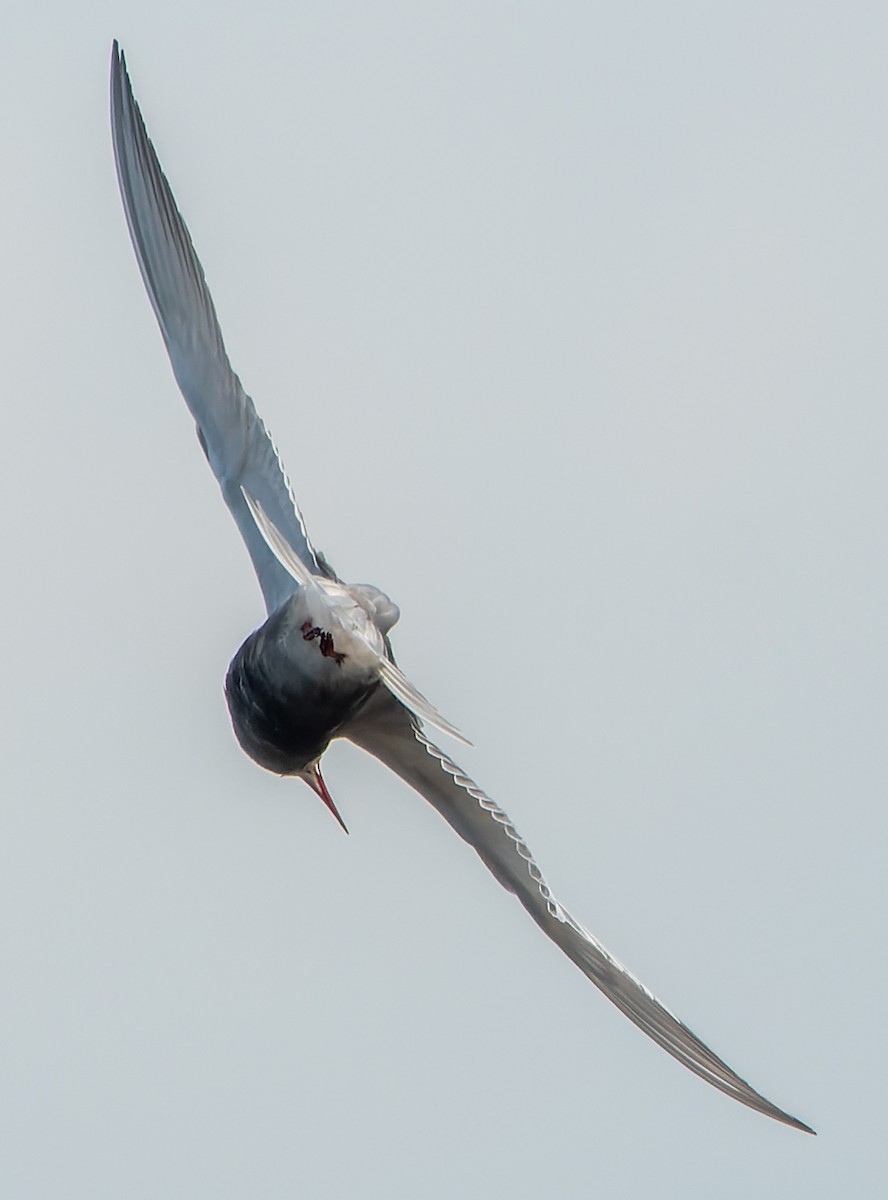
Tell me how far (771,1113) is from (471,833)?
103 inches

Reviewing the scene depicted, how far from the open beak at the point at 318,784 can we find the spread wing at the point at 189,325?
1130mm

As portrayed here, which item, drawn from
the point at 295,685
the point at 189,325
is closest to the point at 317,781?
the point at 295,685

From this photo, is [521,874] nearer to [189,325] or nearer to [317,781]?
[317,781]

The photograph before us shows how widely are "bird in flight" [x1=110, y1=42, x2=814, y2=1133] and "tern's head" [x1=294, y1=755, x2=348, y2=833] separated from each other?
0.05ft

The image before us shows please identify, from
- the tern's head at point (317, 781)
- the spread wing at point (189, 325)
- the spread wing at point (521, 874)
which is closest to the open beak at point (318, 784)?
the tern's head at point (317, 781)

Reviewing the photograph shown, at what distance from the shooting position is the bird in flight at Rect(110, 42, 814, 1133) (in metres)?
11.9

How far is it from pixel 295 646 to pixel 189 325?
263 centimetres

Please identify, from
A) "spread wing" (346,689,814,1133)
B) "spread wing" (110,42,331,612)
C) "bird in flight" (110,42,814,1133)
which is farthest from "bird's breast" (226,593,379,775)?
"spread wing" (110,42,331,612)

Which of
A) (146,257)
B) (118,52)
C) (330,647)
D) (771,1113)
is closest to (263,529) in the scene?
(330,647)

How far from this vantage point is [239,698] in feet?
40.9

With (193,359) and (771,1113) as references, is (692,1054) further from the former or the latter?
(193,359)

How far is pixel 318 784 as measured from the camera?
42.9 ft

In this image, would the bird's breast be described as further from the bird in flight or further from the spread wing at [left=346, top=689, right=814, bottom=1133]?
the spread wing at [left=346, top=689, right=814, bottom=1133]

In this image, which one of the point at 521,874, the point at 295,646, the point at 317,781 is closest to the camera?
the point at 295,646
